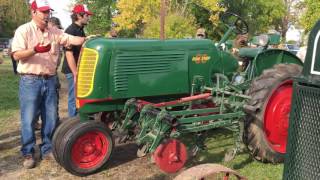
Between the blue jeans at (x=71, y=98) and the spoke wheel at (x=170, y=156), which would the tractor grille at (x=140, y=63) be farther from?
the blue jeans at (x=71, y=98)

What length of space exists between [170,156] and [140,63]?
119cm

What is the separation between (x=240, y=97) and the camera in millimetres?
5258

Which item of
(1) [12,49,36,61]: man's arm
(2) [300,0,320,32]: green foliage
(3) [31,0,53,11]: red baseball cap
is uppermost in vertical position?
(3) [31,0,53,11]: red baseball cap

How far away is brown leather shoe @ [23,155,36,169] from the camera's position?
512 cm

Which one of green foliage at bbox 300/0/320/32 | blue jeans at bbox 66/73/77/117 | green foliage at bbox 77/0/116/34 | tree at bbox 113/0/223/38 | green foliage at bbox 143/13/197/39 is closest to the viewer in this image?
blue jeans at bbox 66/73/77/117

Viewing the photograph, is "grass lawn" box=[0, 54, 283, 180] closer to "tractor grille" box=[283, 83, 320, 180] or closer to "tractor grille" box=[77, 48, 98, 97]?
"tractor grille" box=[77, 48, 98, 97]

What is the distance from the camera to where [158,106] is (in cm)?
499

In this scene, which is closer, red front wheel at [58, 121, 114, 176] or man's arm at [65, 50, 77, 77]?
red front wheel at [58, 121, 114, 176]

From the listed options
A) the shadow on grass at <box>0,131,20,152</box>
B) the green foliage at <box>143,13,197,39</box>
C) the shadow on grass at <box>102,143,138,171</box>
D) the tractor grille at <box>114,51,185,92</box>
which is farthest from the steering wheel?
the green foliage at <box>143,13,197,39</box>

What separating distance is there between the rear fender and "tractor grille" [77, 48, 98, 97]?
6.75 feet

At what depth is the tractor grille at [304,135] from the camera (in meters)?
2.16

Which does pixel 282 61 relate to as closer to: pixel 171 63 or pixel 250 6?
pixel 171 63

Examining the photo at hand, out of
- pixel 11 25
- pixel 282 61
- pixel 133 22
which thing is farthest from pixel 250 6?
pixel 282 61

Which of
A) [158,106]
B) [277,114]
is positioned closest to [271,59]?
[277,114]
